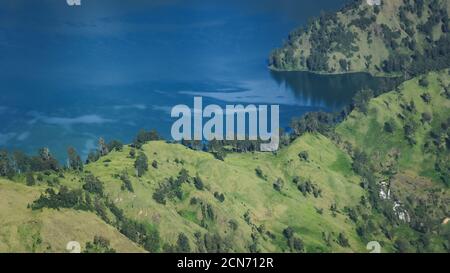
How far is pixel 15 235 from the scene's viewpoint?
195 meters
